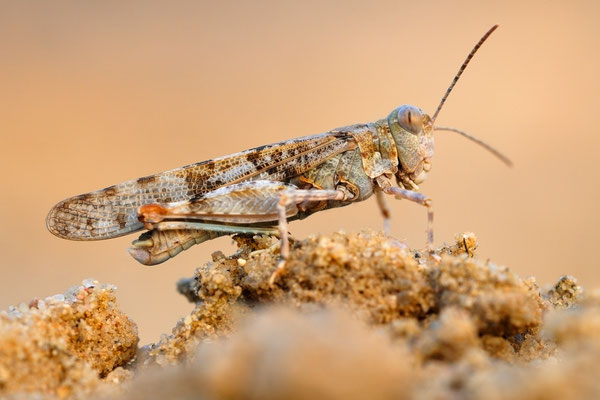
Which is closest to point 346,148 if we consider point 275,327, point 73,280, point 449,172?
point 275,327

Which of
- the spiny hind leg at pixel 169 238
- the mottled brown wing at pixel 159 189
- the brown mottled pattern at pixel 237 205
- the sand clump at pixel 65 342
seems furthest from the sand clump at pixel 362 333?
the mottled brown wing at pixel 159 189

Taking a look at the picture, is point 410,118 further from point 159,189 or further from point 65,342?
point 65,342

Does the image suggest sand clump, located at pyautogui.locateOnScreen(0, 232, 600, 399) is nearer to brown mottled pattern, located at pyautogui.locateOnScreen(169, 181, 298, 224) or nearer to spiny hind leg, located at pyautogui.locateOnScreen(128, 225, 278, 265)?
brown mottled pattern, located at pyautogui.locateOnScreen(169, 181, 298, 224)

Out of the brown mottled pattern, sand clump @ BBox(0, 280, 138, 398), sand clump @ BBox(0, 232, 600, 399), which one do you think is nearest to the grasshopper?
the brown mottled pattern

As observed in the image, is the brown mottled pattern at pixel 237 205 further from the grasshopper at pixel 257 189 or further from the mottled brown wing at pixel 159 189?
the mottled brown wing at pixel 159 189

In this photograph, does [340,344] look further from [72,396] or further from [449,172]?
[449,172]

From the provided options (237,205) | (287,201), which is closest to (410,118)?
(287,201)
